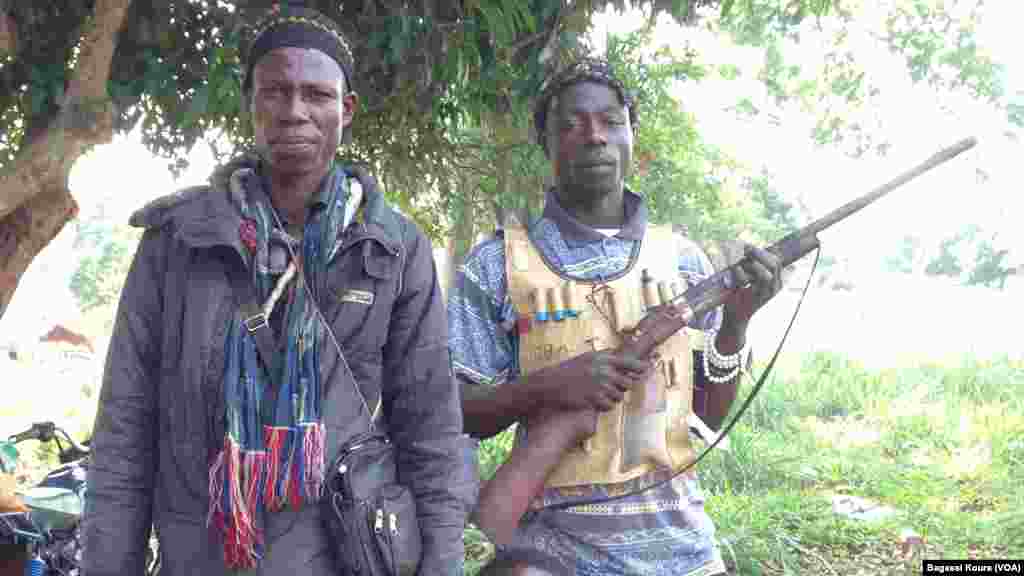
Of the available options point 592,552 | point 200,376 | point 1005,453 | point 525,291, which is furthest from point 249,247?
point 1005,453

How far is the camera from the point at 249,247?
1755 mm

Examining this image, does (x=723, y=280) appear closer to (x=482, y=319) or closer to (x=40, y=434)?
(x=482, y=319)

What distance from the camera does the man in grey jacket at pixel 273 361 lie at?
5.52ft

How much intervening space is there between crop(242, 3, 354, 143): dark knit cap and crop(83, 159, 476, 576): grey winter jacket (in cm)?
26

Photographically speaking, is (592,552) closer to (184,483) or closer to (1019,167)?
(184,483)

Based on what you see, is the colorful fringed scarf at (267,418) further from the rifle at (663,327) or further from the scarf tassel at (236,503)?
the rifle at (663,327)

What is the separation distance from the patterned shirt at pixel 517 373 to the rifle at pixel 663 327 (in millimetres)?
51

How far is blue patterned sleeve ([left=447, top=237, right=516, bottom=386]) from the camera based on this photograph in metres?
2.36

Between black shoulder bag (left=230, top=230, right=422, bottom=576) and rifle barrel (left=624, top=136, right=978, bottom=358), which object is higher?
rifle barrel (left=624, top=136, right=978, bottom=358)

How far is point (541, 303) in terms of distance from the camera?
2.34 metres

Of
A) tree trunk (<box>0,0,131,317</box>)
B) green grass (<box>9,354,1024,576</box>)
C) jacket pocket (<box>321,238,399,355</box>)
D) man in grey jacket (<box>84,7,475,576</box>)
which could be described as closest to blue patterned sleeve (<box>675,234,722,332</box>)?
man in grey jacket (<box>84,7,475,576</box>)

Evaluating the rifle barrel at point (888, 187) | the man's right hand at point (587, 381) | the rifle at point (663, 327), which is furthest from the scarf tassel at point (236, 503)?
the rifle barrel at point (888, 187)

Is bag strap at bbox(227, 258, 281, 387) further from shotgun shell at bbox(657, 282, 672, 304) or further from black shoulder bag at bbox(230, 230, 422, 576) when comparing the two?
shotgun shell at bbox(657, 282, 672, 304)

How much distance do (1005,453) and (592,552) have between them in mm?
5929
